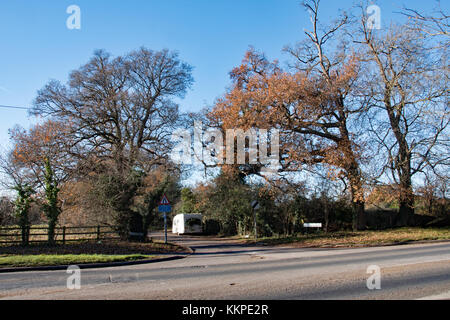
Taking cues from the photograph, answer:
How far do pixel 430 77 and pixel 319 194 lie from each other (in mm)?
15267

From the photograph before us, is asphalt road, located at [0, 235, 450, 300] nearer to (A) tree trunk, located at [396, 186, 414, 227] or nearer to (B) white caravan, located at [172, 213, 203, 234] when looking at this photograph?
(A) tree trunk, located at [396, 186, 414, 227]

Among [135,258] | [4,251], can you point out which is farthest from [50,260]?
[4,251]

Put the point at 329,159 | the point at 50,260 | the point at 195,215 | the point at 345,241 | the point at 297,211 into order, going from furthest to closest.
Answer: the point at 195,215
the point at 297,211
the point at 329,159
the point at 345,241
the point at 50,260

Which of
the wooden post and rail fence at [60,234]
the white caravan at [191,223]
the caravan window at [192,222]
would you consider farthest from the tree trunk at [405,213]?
the wooden post and rail fence at [60,234]

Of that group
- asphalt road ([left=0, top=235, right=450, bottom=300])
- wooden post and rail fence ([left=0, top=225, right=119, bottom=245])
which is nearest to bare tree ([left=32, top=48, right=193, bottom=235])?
wooden post and rail fence ([left=0, top=225, right=119, bottom=245])

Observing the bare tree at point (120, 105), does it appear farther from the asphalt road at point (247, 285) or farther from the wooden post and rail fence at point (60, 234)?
the asphalt road at point (247, 285)

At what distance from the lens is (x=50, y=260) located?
12.7m

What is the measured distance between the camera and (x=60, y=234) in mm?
18062

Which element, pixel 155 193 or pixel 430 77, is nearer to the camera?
pixel 430 77

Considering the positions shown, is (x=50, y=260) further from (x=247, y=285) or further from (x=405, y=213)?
(x=405, y=213)

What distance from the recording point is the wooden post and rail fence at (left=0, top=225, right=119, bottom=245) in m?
17.1

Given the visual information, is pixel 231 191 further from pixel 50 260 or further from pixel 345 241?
pixel 50 260

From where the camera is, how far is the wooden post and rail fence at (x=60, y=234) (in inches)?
673
